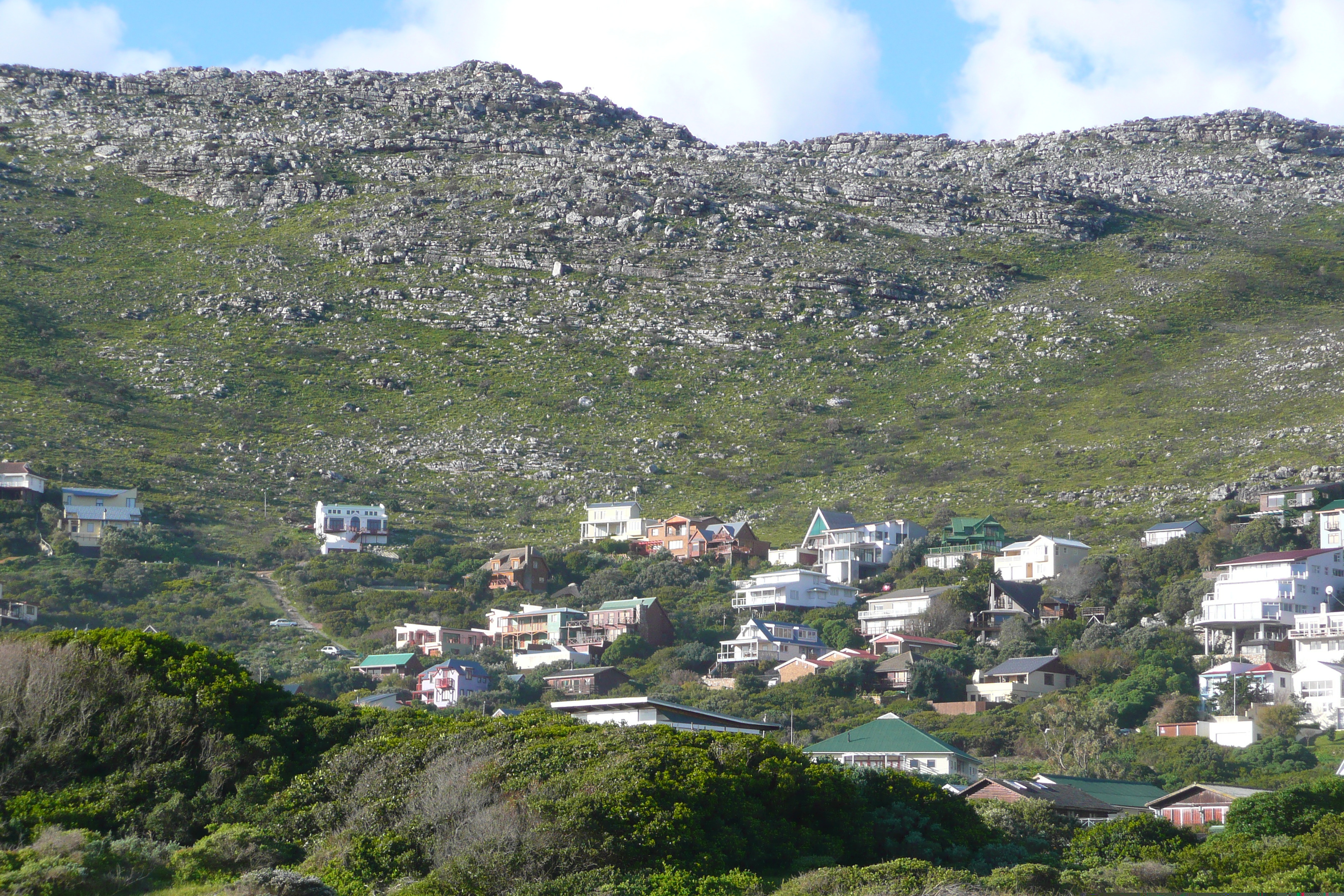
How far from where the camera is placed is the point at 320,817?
2944cm

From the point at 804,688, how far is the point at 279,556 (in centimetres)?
3308

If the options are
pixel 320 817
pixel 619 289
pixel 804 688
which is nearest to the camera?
pixel 320 817

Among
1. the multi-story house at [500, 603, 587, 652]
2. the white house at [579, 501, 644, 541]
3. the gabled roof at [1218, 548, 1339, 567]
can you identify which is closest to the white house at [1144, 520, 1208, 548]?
the gabled roof at [1218, 548, 1339, 567]

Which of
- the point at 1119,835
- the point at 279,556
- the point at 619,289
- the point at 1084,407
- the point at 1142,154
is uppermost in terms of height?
the point at 1142,154

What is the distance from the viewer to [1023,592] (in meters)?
76.4

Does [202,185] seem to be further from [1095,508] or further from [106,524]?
[1095,508]

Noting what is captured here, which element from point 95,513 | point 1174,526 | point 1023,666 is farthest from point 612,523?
point 1174,526

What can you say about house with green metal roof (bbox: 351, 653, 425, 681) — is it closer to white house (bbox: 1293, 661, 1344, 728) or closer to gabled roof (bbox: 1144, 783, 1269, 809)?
gabled roof (bbox: 1144, 783, 1269, 809)

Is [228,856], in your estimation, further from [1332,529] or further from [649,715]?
[1332,529]

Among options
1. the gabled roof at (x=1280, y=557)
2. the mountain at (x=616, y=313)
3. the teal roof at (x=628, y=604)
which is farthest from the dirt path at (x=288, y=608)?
the gabled roof at (x=1280, y=557)

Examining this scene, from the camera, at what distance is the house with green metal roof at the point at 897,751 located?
4756 centimetres

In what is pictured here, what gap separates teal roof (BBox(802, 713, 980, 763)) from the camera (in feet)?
158

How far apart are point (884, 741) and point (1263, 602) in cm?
2760

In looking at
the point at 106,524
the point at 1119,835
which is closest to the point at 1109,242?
the point at 106,524
